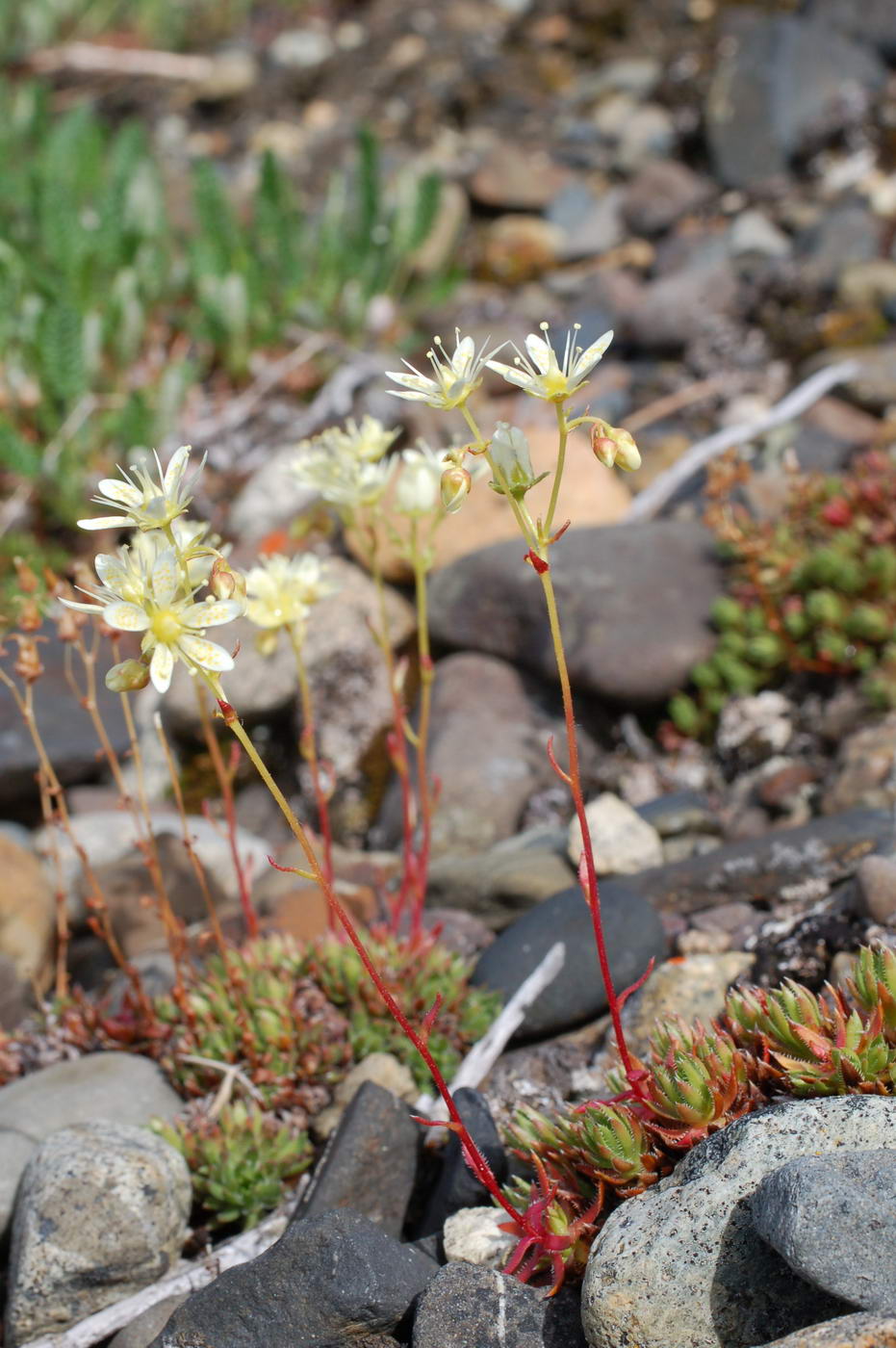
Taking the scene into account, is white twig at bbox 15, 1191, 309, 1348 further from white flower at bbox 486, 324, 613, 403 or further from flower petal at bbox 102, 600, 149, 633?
white flower at bbox 486, 324, 613, 403

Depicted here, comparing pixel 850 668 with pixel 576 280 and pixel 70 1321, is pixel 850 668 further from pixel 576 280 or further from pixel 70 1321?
pixel 576 280

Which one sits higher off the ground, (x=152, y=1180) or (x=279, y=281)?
(x=279, y=281)

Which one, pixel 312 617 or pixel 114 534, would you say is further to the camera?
pixel 114 534

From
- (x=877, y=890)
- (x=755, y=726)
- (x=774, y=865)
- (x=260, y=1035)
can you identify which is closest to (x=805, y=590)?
(x=755, y=726)

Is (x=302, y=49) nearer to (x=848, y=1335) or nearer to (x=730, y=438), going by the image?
(x=730, y=438)

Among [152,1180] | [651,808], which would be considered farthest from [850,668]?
[152,1180]

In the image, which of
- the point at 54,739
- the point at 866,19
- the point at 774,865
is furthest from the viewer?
the point at 866,19

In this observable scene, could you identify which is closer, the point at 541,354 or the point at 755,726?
the point at 541,354

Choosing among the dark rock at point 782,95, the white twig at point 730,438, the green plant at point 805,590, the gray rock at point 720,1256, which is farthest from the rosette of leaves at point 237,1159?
the dark rock at point 782,95
